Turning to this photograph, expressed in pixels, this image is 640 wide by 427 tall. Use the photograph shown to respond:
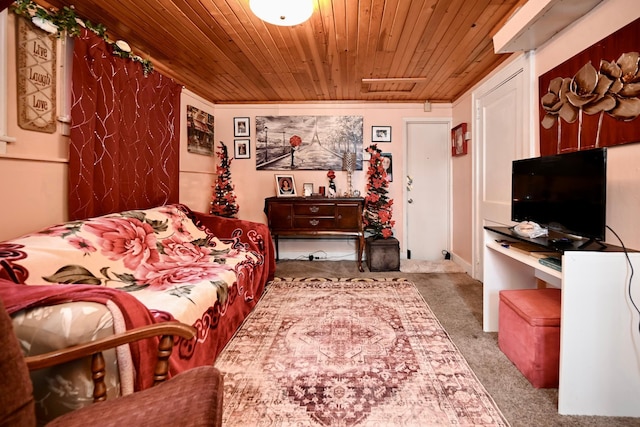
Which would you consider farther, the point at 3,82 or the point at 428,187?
the point at 428,187

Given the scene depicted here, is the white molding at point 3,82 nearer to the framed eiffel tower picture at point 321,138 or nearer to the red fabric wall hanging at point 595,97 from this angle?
the framed eiffel tower picture at point 321,138

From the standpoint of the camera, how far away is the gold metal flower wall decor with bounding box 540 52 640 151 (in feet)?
5.12

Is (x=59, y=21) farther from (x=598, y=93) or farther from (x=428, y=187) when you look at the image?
(x=428, y=187)

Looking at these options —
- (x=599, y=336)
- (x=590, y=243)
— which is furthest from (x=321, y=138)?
(x=599, y=336)

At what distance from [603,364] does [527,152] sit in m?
1.67

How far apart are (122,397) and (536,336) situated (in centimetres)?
187

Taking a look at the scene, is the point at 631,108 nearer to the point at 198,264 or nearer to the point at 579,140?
the point at 579,140

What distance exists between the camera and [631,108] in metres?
1.56

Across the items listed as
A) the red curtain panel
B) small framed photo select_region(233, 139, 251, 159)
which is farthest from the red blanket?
small framed photo select_region(233, 139, 251, 159)

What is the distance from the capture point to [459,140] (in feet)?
13.1

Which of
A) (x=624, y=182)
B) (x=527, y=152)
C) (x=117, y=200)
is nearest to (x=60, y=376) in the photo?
(x=117, y=200)

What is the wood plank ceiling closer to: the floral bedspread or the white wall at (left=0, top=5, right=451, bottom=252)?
the white wall at (left=0, top=5, right=451, bottom=252)

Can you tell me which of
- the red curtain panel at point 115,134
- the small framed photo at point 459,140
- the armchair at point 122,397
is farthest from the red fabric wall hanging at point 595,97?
the red curtain panel at point 115,134

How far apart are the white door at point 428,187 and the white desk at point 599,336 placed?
3132 millimetres
